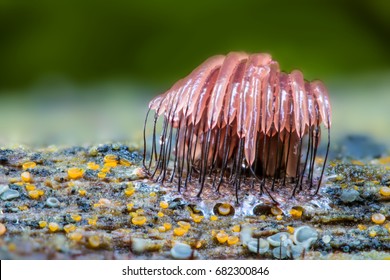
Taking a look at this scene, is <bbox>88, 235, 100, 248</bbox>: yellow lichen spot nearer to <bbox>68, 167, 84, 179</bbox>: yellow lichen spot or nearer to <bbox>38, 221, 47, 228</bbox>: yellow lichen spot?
<bbox>38, 221, 47, 228</bbox>: yellow lichen spot

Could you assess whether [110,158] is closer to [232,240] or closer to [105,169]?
[105,169]

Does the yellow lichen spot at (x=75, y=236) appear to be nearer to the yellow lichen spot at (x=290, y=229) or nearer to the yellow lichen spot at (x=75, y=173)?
the yellow lichen spot at (x=75, y=173)

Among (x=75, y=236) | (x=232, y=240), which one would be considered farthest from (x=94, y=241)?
(x=232, y=240)

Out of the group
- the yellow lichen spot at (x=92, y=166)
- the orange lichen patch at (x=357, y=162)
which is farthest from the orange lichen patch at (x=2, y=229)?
the orange lichen patch at (x=357, y=162)

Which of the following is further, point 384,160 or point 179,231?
point 384,160
